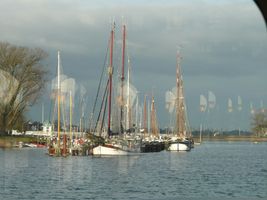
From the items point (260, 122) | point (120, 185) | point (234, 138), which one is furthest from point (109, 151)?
point (234, 138)

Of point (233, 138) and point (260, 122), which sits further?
point (233, 138)

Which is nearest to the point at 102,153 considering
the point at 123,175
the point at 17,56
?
the point at 17,56

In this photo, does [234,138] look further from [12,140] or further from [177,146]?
[12,140]

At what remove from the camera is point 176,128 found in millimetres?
93062

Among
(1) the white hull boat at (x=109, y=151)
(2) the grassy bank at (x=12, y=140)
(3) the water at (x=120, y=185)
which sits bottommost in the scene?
(3) the water at (x=120, y=185)

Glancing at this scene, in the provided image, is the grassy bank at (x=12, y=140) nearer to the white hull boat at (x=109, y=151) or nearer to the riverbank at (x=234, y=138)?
the white hull boat at (x=109, y=151)

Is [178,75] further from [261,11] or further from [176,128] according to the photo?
[261,11]

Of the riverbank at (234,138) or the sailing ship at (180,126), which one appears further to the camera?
the riverbank at (234,138)

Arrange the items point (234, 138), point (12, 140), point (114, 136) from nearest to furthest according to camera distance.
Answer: point (114, 136) → point (12, 140) → point (234, 138)

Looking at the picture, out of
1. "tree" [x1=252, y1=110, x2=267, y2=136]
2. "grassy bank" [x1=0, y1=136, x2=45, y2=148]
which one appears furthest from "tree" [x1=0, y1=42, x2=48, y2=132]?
"tree" [x1=252, y1=110, x2=267, y2=136]

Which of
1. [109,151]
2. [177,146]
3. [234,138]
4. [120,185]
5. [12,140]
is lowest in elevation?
[120,185]

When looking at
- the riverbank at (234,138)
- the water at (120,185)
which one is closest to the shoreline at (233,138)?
the riverbank at (234,138)

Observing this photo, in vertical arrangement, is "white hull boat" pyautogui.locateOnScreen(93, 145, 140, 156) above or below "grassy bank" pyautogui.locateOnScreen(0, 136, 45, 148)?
below

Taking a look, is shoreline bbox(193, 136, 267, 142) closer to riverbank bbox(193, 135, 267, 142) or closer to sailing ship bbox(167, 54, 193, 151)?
riverbank bbox(193, 135, 267, 142)
